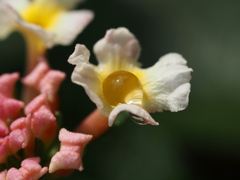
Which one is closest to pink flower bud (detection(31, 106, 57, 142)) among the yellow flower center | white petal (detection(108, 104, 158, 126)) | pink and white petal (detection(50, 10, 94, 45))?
white petal (detection(108, 104, 158, 126))

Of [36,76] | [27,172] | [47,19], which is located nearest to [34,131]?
[27,172]

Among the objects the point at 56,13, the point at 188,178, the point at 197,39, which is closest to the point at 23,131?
the point at 56,13

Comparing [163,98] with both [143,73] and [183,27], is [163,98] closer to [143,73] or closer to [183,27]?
[143,73]

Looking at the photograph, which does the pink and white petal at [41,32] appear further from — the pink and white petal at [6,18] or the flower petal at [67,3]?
the flower petal at [67,3]

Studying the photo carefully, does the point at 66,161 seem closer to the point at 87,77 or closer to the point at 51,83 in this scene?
the point at 87,77

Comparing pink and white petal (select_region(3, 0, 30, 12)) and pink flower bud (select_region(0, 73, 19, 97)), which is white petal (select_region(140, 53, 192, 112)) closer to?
pink flower bud (select_region(0, 73, 19, 97))

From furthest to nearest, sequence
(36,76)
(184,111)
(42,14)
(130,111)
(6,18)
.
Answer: (184,111), (42,14), (6,18), (36,76), (130,111)

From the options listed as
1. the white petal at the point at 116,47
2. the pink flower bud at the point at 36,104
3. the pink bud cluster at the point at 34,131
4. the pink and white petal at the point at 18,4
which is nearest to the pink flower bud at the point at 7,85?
the pink bud cluster at the point at 34,131

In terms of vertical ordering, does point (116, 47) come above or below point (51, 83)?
above
